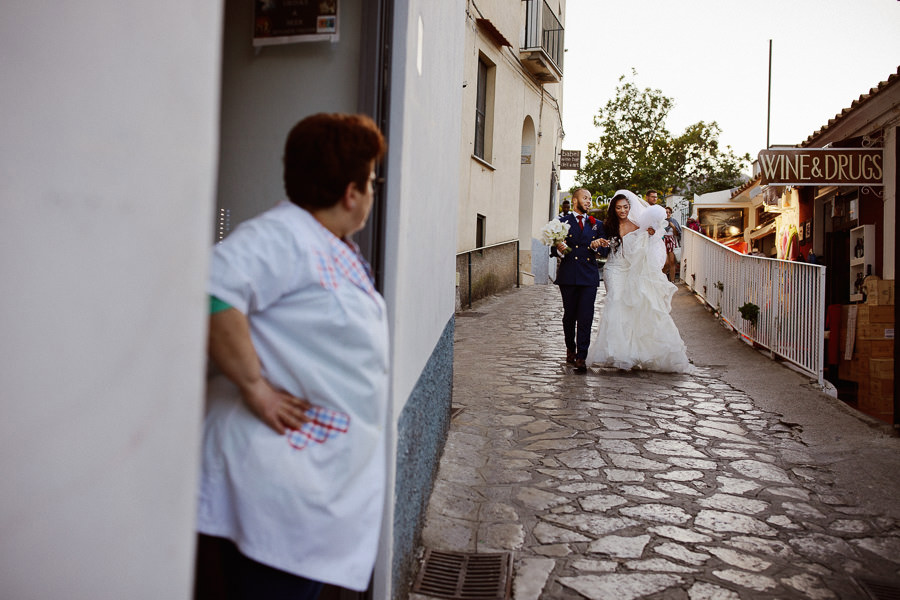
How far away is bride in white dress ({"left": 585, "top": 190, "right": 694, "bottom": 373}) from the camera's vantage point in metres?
8.66

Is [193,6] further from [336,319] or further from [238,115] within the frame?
[238,115]

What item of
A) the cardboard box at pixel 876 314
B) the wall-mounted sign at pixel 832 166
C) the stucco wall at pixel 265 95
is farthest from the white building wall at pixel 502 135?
the stucco wall at pixel 265 95

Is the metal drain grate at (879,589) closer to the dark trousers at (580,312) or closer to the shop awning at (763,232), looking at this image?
the dark trousers at (580,312)

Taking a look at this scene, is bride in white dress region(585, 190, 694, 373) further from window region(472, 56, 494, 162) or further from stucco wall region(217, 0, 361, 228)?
window region(472, 56, 494, 162)

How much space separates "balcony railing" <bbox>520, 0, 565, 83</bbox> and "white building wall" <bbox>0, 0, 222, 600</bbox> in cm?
1857

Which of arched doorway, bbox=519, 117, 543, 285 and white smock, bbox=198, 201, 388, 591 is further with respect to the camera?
arched doorway, bbox=519, 117, 543, 285

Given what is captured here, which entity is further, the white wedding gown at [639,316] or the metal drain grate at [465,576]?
the white wedding gown at [639,316]

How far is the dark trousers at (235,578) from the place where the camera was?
1680 mm

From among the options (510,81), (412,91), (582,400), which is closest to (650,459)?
(582,400)

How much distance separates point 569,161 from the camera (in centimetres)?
2986

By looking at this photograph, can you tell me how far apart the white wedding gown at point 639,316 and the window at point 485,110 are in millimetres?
8445

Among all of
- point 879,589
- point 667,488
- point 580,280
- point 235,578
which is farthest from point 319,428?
point 580,280

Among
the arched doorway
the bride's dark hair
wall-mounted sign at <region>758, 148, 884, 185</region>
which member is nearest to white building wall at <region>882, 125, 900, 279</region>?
wall-mounted sign at <region>758, 148, 884, 185</region>

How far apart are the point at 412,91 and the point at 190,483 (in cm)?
216
